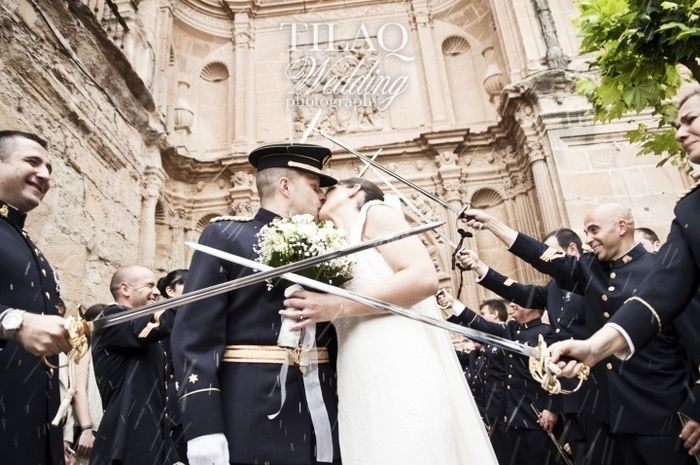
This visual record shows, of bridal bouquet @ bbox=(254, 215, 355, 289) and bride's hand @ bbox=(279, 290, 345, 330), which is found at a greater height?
bridal bouquet @ bbox=(254, 215, 355, 289)

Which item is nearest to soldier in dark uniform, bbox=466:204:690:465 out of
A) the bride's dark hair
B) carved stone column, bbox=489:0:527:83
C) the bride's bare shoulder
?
the bride's dark hair

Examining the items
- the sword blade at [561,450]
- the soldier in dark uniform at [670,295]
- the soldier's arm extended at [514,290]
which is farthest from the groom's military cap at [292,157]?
the sword blade at [561,450]

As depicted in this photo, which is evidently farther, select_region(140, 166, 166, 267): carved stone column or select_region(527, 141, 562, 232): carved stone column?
select_region(527, 141, 562, 232): carved stone column

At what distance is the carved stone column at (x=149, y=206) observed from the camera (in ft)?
28.7

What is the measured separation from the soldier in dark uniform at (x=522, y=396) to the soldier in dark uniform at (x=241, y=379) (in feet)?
9.47

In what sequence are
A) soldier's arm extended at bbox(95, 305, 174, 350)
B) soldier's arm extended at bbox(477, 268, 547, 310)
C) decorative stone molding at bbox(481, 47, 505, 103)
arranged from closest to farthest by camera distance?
soldier's arm extended at bbox(95, 305, 174, 350) < soldier's arm extended at bbox(477, 268, 547, 310) < decorative stone molding at bbox(481, 47, 505, 103)

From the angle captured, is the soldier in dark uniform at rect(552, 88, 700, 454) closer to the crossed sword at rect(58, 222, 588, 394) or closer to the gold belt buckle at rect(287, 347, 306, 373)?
the crossed sword at rect(58, 222, 588, 394)

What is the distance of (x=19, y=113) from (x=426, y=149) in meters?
8.07

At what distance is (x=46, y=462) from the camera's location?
2.05 metres

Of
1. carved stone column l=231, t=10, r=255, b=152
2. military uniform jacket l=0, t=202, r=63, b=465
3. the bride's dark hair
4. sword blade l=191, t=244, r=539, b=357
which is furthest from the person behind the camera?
carved stone column l=231, t=10, r=255, b=152

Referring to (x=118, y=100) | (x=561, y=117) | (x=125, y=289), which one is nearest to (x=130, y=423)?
(x=125, y=289)

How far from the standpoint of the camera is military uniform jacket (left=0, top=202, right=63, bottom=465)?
6.38ft

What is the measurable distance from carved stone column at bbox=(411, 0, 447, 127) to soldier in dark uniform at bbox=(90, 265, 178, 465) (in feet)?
32.2

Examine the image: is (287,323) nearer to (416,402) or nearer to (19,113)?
(416,402)
